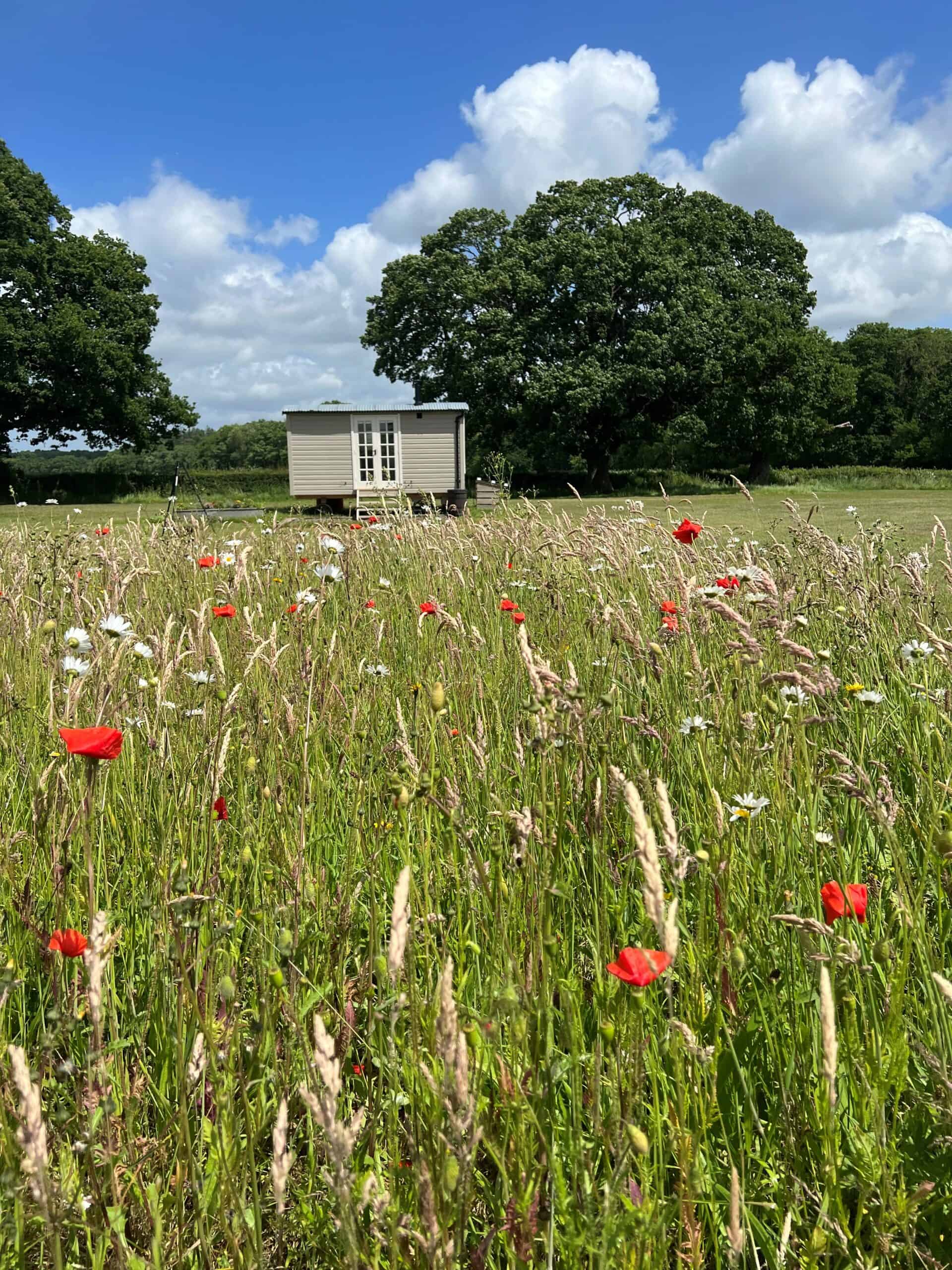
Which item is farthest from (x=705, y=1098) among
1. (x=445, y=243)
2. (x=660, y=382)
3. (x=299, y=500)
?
(x=445, y=243)

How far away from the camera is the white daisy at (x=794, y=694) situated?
1.98 m

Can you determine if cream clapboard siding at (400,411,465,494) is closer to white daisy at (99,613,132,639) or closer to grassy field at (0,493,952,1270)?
grassy field at (0,493,952,1270)

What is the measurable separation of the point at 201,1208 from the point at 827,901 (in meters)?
0.92

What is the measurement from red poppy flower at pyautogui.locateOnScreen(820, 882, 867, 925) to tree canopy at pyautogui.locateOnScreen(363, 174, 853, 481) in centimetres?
3226

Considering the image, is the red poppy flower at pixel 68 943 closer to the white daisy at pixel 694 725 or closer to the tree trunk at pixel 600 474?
the white daisy at pixel 694 725

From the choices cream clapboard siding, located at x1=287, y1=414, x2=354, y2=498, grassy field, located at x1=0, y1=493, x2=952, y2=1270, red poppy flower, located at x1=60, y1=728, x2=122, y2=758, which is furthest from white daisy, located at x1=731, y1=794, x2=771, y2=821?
cream clapboard siding, located at x1=287, y1=414, x2=354, y2=498

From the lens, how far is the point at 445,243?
37.0 metres

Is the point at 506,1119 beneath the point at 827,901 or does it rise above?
beneath

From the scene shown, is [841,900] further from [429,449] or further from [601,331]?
[601,331]

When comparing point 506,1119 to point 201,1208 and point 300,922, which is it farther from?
point 300,922

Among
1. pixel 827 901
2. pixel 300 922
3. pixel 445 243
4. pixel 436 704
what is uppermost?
pixel 445 243

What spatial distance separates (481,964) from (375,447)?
27.8m

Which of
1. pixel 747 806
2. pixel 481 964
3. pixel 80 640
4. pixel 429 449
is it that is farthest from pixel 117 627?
pixel 429 449

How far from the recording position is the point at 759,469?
4241 cm
